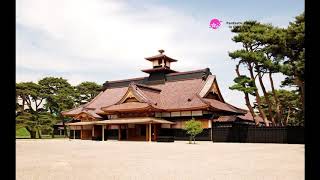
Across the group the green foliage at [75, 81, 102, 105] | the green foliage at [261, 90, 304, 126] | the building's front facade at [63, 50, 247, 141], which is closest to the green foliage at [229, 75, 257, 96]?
the building's front facade at [63, 50, 247, 141]

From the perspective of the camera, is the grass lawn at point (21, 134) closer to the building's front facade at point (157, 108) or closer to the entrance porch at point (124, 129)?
the building's front facade at point (157, 108)

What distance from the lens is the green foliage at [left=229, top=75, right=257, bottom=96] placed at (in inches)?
1127

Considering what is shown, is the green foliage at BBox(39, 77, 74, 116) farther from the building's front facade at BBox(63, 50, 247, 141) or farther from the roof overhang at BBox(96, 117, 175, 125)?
the roof overhang at BBox(96, 117, 175, 125)

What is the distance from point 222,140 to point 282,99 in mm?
15367

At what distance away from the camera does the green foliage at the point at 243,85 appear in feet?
93.9

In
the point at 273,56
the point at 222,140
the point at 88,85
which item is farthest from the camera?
the point at 88,85

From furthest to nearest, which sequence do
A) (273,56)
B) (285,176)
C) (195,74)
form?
1. (195,74)
2. (273,56)
3. (285,176)

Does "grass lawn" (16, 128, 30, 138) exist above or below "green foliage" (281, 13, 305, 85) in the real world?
below

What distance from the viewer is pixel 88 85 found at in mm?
48406

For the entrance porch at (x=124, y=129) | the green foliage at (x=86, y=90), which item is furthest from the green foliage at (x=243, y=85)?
the green foliage at (x=86, y=90)

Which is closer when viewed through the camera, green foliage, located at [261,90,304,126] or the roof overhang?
the roof overhang

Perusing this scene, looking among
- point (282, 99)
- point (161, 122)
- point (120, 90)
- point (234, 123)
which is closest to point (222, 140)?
point (234, 123)

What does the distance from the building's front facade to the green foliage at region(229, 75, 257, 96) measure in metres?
3.19

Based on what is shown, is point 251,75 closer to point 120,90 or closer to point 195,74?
point 195,74
